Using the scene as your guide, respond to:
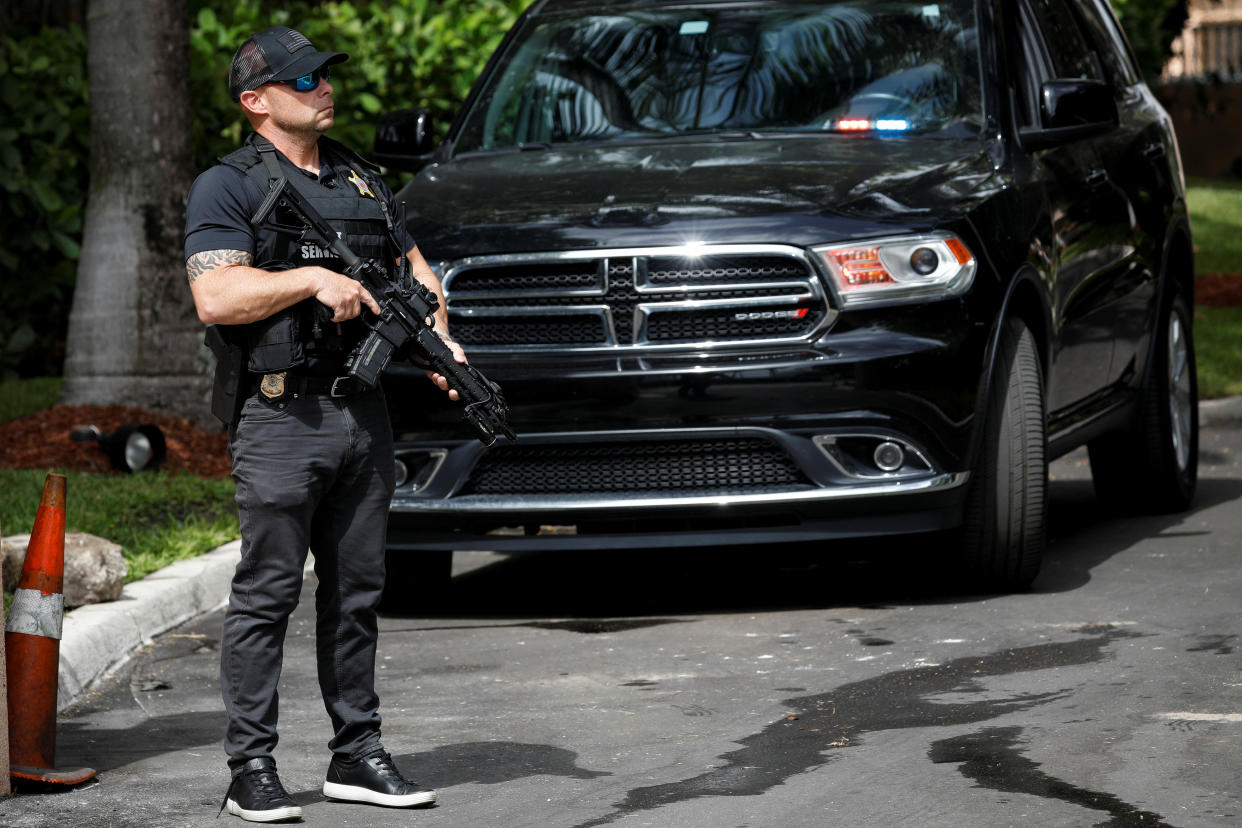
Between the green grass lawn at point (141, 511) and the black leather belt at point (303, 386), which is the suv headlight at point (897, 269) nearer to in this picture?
the black leather belt at point (303, 386)

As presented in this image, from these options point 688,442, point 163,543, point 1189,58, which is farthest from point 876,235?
point 1189,58

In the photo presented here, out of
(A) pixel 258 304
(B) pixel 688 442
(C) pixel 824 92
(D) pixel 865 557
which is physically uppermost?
(C) pixel 824 92

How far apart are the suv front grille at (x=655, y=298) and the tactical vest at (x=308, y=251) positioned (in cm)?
179

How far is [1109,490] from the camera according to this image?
9070 mm

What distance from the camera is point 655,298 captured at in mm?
6723

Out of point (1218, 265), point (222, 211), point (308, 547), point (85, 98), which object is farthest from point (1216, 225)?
point (222, 211)

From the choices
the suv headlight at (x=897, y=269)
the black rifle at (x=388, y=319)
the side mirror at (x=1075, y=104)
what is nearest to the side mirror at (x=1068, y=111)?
the side mirror at (x=1075, y=104)

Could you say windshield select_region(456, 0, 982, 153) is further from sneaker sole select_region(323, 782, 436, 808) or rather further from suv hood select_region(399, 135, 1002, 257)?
sneaker sole select_region(323, 782, 436, 808)

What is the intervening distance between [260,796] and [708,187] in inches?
113

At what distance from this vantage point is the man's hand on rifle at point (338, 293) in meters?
4.73

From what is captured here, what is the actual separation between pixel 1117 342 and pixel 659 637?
2.51 meters

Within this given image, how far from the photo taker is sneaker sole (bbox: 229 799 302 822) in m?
4.79

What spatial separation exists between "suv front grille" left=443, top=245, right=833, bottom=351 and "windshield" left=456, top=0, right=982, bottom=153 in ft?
3.54

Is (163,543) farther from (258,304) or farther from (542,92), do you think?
(258,304)
